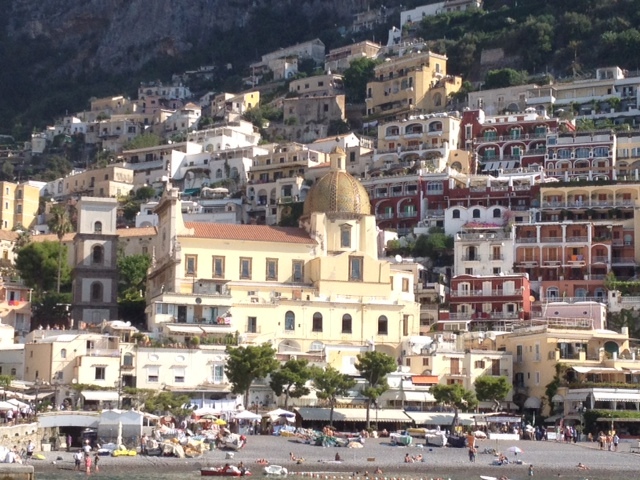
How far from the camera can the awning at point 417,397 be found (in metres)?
81.2

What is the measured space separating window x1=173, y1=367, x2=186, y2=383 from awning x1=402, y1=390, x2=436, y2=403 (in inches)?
471

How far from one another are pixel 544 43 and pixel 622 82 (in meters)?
18.3

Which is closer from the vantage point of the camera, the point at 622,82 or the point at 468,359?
the point at 468,359

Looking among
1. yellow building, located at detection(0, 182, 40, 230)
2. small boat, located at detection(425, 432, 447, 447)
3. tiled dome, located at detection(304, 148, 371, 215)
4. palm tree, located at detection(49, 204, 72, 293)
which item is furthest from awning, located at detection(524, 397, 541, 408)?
yellow building, located at detection(0, 182, 40, 230)

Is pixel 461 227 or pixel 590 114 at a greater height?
pixel 590 114

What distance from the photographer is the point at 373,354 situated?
79250 millimetres

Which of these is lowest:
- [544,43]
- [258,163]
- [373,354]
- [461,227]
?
[373,354]

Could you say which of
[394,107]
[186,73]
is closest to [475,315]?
[394,107]

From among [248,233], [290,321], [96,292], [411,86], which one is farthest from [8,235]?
[290,321]

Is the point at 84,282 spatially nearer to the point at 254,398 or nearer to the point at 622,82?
the point at 254,398

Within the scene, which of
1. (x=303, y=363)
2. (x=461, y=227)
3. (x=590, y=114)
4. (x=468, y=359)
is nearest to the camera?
(x=303, y=363)

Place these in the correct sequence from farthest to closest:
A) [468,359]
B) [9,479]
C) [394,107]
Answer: [394,107], [468,359], [9,479]

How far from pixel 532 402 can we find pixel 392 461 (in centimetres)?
1702

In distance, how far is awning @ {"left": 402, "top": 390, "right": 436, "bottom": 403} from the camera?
81.2 metres
